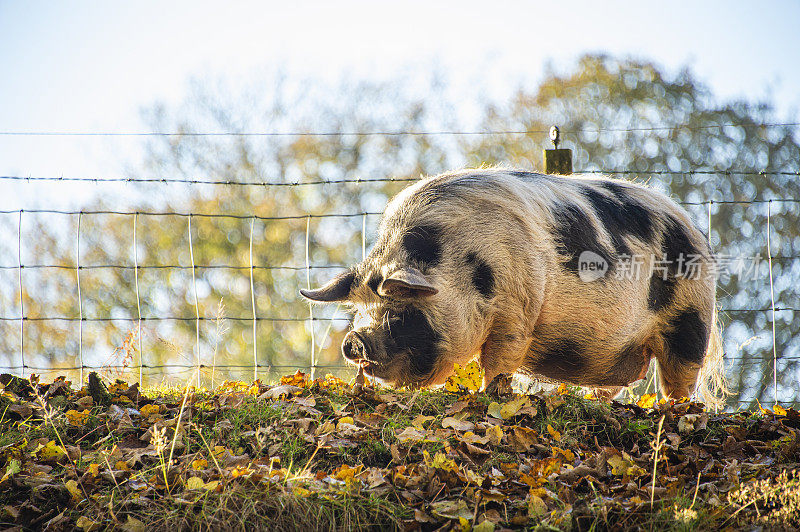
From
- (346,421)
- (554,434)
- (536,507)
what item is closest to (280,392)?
(346,421)

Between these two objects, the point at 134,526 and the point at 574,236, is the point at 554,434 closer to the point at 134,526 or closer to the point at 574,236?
the point at 574,236

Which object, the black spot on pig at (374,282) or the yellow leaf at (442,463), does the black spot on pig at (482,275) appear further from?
the yellow leaf at (442,463)

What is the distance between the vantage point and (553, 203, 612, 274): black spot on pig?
4609 mm

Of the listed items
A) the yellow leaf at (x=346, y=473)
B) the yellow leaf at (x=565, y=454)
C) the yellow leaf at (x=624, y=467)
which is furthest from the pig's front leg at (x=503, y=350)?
the yellow leaf at (x=346, y=473)

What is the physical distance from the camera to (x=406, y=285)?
12.9 feet

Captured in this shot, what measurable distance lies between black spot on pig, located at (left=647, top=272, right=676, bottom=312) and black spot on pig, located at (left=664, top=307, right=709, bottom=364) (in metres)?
0.15

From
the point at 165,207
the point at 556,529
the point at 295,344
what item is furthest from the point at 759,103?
the point at 556,529

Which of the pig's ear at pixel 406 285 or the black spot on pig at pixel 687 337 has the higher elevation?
the pig's ear at pixel 406 285

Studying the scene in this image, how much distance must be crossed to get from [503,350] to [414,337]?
2.00 ft

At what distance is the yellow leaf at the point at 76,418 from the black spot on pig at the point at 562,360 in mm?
2798

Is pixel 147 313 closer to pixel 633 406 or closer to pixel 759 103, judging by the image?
pixel 633 406

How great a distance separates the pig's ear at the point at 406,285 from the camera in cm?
394

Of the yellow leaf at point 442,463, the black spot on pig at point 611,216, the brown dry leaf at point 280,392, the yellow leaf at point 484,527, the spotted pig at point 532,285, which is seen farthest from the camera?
the black spot on pig at point 611,216

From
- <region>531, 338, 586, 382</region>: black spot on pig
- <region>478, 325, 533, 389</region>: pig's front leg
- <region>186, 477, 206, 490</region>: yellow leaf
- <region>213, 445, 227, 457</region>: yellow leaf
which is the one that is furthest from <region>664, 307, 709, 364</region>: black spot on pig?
<region>186, 477, 206, 490</region>: yellow leaf
